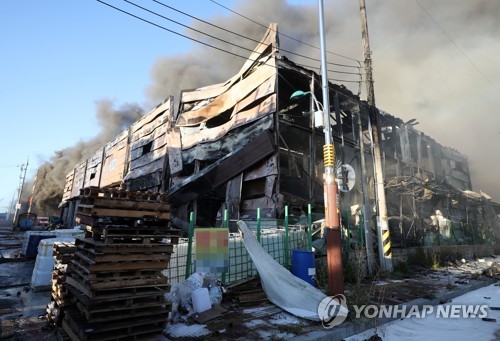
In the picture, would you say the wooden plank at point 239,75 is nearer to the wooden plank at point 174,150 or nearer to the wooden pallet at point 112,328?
the wooden plank at point 174,150

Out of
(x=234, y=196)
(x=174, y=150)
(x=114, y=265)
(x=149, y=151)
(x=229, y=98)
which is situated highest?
(x=229, y=98)

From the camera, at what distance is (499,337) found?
488 cm

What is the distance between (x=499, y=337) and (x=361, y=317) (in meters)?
2.19

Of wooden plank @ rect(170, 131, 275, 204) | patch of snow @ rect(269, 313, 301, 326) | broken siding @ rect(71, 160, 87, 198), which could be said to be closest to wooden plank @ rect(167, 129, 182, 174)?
wooden plank @ rect(170, 131, 275, 204)

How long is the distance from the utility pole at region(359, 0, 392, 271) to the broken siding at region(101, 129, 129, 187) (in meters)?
19.6

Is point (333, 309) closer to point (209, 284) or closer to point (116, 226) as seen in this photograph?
point (209, 284)

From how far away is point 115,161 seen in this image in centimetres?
2606

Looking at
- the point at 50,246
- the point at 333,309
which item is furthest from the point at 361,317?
the point at 50,246

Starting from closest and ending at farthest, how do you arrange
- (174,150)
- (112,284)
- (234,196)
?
(112,284), (234,196), (174,150)

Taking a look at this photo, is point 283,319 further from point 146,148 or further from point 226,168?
point 146,148

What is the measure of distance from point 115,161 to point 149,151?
6566 millimetres

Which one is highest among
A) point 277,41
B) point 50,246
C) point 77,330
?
point 277,41

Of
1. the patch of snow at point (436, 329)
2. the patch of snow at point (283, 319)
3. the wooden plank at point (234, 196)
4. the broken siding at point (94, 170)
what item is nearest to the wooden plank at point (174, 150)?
the wooden plank at point (234, 196)

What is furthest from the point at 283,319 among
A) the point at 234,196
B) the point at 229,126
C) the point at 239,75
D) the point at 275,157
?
the point at 239,75
